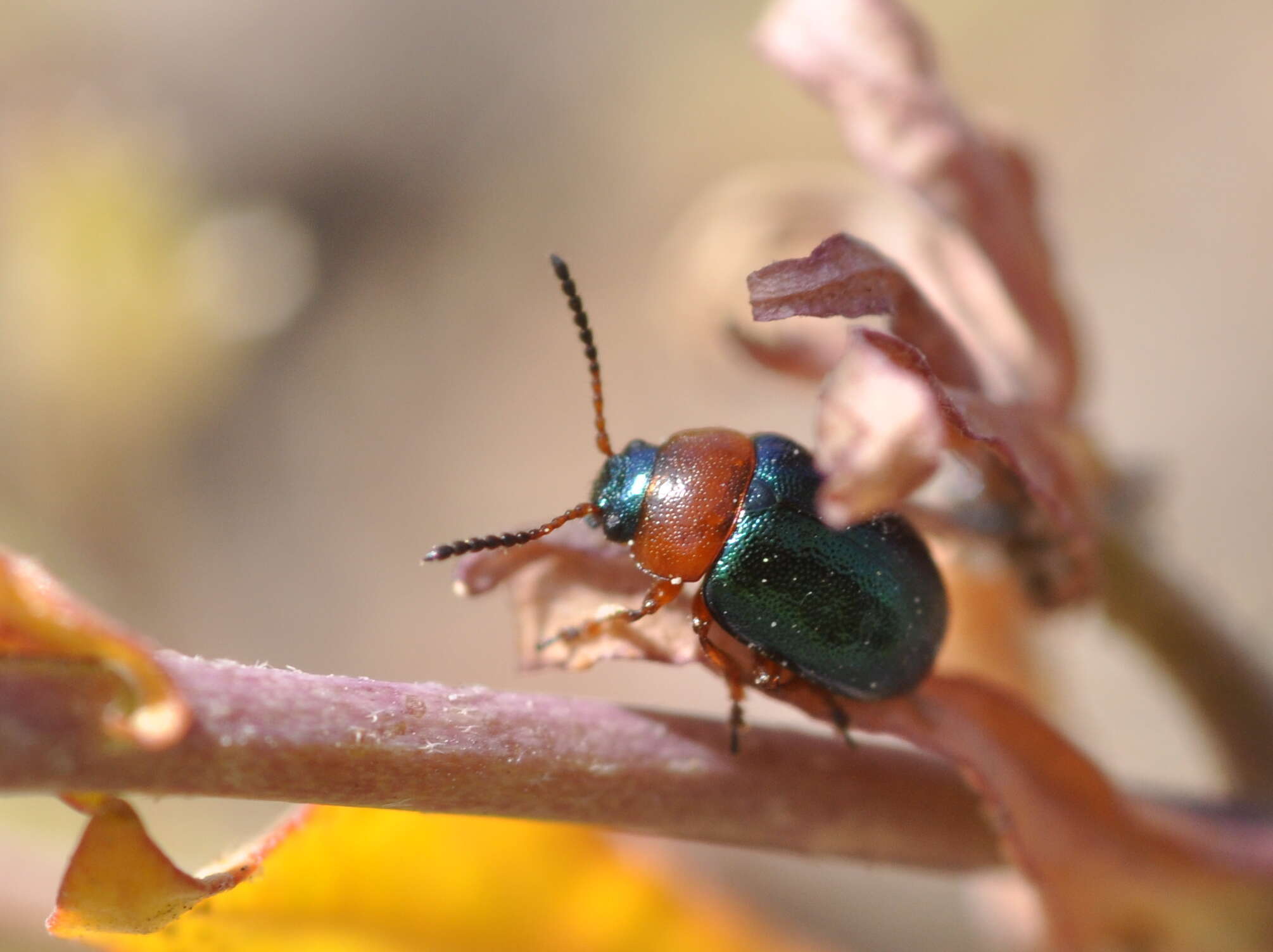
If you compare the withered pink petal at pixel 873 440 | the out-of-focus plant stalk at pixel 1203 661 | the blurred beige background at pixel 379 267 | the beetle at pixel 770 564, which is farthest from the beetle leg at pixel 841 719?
the blurred beige background at pixel 379 267

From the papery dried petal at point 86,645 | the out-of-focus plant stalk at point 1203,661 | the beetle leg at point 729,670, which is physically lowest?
the out-of-focus plant stalk at point 1203,661

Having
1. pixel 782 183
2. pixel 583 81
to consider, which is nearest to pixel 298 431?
pixel 583 81

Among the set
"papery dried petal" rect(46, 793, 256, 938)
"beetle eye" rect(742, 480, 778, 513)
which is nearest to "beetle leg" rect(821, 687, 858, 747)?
"beetle eye" rect(742, 480, 778, 513)

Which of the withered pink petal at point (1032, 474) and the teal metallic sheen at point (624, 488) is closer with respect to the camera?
the withered pink petal at point (1032, 474)

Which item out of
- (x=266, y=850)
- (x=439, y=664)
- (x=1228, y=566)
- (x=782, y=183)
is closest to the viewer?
(x=266, y=850)

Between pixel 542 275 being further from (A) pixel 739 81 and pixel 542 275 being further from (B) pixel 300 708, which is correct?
(B) pixel 300 708

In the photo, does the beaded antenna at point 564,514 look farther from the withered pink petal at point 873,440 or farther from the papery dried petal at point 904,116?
the withered pink petal at point 873,440

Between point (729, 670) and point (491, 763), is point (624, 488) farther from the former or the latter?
point (491, 763)
